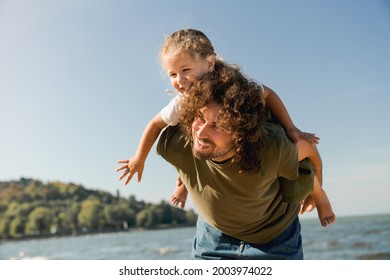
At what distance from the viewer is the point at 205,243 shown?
3.94 ft

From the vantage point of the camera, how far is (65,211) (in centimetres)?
2661

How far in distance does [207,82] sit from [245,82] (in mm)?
90

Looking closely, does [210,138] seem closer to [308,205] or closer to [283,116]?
[283,116]

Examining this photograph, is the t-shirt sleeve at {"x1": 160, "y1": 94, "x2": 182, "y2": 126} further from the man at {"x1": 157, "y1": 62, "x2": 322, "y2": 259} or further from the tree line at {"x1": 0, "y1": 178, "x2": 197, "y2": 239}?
the tree line at {"x1": 0, "y1": 178, "x2": 197, "y2": 239}

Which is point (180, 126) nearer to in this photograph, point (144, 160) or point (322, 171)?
point (144, 160)

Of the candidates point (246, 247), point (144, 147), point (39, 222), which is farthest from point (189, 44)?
point (39, 222)

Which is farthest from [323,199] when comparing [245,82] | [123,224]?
[123,224]

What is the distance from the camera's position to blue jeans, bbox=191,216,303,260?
3.81 ft

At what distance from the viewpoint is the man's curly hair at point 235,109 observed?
0.95m

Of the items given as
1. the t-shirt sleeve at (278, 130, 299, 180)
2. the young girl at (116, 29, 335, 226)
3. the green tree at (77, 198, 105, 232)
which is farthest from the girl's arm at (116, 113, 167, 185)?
the green tree at (77, 198, 105, 232)

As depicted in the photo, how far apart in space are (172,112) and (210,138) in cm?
19

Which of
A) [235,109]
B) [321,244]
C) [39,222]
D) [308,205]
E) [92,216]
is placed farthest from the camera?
[92,216]

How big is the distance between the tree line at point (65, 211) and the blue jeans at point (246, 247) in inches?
685

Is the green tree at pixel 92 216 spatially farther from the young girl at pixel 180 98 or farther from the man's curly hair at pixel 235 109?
the man's curly hair at pixel 235 109
